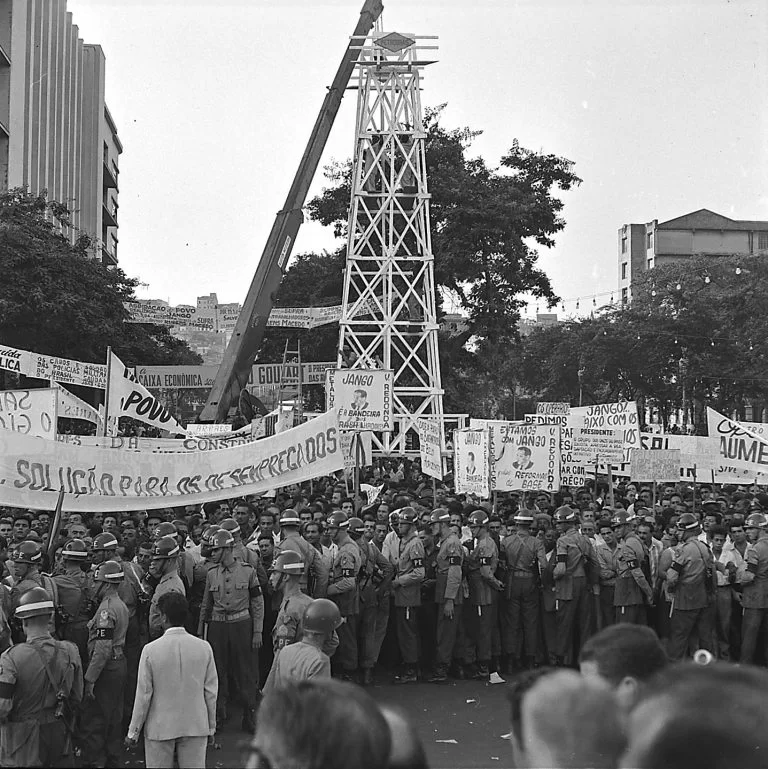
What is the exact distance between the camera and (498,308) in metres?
39.9

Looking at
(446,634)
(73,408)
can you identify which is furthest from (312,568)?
(73,408)

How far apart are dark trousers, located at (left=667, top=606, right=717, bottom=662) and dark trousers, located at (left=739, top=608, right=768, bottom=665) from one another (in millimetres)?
338

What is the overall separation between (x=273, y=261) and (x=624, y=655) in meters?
27.2

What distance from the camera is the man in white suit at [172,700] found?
6570 mm

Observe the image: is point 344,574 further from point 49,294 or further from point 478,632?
point 49,294

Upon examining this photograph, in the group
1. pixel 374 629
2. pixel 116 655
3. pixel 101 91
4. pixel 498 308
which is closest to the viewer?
pixel 116 655

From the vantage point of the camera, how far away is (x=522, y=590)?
38.7ft

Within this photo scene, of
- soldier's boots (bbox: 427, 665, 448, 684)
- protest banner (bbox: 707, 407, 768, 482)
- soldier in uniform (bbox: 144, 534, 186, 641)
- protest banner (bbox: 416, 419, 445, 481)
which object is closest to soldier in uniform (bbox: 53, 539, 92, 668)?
soldier in uniform (bbox: 144, 534, 186, 641)

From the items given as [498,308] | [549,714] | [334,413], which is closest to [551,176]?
[498,308]

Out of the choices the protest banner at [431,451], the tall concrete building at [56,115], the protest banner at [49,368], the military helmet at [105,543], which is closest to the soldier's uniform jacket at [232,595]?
the military helmet at [105,543]

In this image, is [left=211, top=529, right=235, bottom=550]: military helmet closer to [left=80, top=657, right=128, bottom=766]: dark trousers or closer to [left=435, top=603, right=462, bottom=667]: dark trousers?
[left=80, top=657, right=128, bottom=766]: dark trousers

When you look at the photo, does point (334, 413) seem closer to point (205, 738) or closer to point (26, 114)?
point (205, 738)

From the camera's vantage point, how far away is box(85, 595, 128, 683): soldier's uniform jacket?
7852 mm

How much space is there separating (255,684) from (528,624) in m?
3.64
